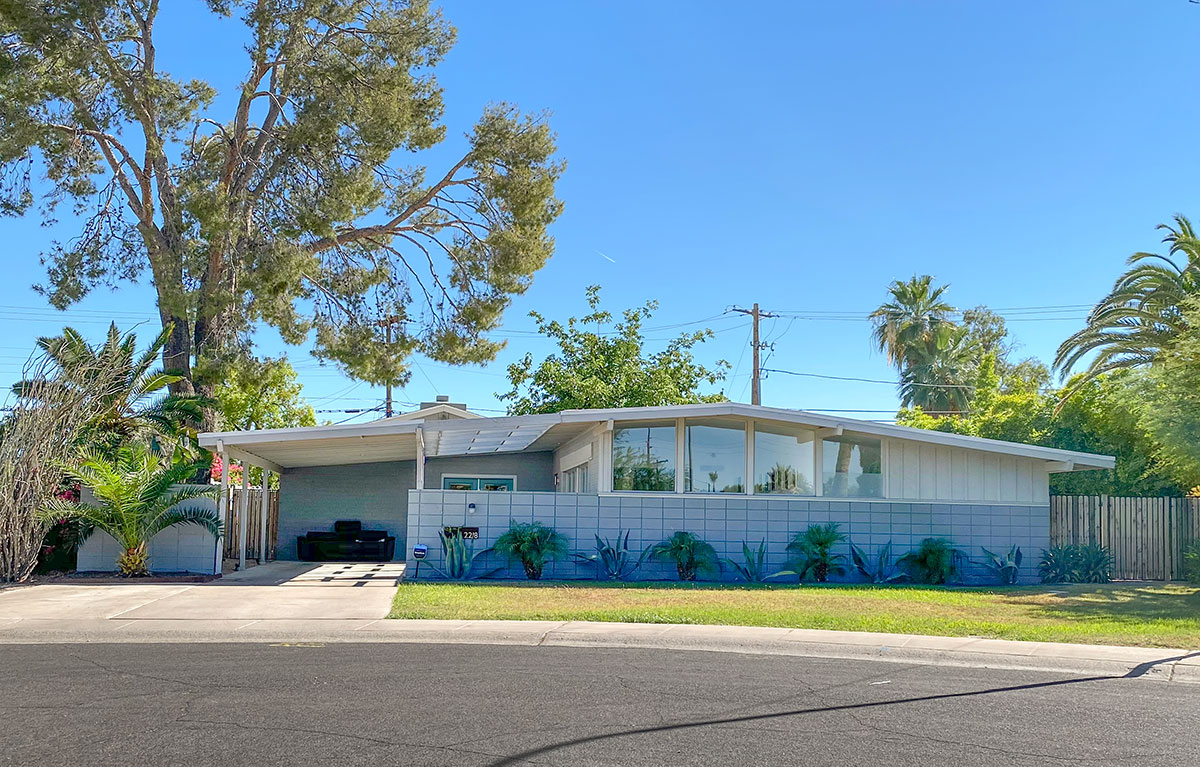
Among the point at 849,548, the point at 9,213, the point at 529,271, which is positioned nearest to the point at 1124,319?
the point at 849,548

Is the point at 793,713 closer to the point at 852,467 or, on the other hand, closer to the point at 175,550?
the point at 852,467

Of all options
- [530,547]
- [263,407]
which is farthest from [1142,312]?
[263,407]

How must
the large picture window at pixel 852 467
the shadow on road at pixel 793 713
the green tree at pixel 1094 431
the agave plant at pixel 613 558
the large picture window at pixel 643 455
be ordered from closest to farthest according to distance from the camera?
1. the shadow on road at pixel 793 713
2. the agave plant at pixel 613 558
3. the large picture window at pixel 643 455
4. the large picture window at pixel 852 467
5. the green tree at pixel 1094 431

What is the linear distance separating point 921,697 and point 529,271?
19.4 m

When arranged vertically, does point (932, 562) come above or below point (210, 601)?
above

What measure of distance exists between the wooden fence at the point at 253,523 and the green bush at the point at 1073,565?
16.2m

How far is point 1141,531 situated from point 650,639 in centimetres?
1382

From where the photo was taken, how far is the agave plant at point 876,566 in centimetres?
1956

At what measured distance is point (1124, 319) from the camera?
81.3 ft

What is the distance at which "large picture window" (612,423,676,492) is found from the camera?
1980cm

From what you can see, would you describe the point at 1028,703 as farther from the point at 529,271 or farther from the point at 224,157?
the point at 224,157

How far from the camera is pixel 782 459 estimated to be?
2005cm

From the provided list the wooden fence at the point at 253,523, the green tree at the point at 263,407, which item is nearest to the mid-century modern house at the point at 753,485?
the wooden fence at the point at 253,523

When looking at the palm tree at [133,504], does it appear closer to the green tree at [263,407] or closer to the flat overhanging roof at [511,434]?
the flat overhanging roof at [511,434]
